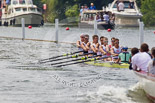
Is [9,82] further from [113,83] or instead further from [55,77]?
[113,83]

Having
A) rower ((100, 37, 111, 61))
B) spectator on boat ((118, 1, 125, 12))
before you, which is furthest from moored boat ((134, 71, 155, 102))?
spectator on boat ((118, 1, 125, 12))

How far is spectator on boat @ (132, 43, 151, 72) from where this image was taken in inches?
672

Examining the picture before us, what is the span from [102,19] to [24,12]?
13698mm

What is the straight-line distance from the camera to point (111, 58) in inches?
927

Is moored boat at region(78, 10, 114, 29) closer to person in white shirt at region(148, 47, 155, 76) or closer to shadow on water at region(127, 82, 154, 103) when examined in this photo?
shadow on water at region(127, 82, 154, 103)

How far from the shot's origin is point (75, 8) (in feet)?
251

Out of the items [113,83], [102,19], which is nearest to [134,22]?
[102,19]

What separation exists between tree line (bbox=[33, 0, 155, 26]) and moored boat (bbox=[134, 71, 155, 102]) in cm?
4882

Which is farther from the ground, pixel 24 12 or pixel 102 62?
pixel 24 12

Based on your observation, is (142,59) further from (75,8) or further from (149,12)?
(75,8)

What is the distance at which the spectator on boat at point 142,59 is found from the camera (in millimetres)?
17062

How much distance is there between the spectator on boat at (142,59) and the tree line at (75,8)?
1876 inches

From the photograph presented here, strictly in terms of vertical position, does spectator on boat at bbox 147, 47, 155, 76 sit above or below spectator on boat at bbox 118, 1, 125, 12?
below

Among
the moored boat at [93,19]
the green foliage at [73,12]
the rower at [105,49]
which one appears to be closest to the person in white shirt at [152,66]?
the rower at [105,49]
